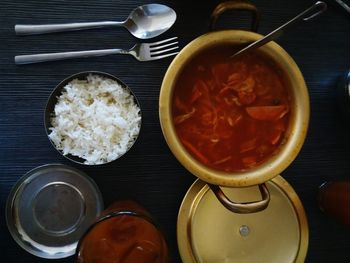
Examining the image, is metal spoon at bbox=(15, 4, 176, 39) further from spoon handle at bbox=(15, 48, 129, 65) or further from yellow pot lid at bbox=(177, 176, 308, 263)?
yellow pot lid at bbox=(177, 176, 308, 263)

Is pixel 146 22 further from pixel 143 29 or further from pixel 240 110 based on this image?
pixel 240 110

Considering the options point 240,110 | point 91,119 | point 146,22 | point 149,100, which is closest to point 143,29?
point 146,22

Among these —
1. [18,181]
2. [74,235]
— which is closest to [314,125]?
[74,235]

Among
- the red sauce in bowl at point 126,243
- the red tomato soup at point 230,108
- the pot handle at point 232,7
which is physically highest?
the pot handle at point 232,7

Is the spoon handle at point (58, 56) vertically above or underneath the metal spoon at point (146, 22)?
underneath

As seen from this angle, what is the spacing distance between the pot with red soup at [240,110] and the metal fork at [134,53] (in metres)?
0.26

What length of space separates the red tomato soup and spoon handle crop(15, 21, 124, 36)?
0.41 metres

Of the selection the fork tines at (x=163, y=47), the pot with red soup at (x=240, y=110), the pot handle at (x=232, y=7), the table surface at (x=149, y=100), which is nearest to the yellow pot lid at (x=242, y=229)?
the table surface at (x=149, y=100)

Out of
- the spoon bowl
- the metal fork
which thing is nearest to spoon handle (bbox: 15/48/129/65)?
the metal fork

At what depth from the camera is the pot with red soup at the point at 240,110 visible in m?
1.29

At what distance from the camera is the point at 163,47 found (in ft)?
5.04

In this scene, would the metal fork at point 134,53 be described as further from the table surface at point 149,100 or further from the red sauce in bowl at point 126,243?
the red sauce in bowl at point 126,243

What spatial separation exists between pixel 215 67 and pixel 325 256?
34.0 inches

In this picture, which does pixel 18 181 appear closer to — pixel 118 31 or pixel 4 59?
pixel 4 59
